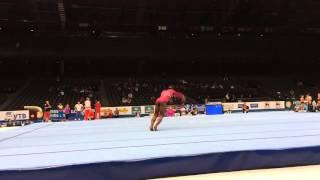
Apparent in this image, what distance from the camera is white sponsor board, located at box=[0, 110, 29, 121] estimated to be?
20750 millimetres

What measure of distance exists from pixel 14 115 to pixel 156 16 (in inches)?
580

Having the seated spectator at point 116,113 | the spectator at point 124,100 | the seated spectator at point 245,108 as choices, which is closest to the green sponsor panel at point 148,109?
the seated spectator at point 116,113

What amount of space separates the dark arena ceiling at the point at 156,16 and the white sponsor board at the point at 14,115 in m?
9.08

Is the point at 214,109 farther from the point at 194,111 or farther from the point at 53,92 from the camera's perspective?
the point at 53,92

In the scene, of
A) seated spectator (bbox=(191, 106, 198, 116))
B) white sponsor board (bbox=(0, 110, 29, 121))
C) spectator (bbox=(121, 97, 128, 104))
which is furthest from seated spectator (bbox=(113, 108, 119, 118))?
white sponsor board (bbox=(0, 110, 29, 121))

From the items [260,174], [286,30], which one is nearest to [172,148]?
[260,174]

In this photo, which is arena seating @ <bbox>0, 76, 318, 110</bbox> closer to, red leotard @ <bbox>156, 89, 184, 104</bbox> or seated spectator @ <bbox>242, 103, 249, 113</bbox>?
seated spectator @ <bbox>242, 103, 249, 113</bbox>

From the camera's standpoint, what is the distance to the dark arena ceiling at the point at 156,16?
2817cm

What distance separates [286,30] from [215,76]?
7760 mm

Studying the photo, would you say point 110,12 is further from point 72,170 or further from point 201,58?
point 72,170

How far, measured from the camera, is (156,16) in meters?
30.7

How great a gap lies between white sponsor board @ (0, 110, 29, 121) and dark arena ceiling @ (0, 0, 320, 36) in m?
9.08

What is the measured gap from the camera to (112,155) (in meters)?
5.34

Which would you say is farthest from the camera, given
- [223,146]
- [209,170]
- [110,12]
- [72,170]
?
[110,12]
